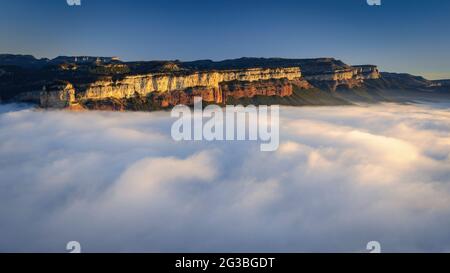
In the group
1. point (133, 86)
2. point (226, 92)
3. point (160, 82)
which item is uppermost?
point (160, 82)

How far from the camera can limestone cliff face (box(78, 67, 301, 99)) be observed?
129375 millimetres

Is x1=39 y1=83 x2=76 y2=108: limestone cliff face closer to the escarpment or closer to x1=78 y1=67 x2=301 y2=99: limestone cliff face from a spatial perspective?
the escarpment

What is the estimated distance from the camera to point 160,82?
495 feet

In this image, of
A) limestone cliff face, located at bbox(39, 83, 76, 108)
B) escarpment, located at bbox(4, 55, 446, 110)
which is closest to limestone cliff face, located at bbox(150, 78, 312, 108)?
escarpment, located at bbox(4, 55, 446, 110)

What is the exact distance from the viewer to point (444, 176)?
92.3 metres

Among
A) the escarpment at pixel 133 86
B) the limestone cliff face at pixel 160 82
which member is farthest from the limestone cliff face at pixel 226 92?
the limestone cliff face at pixel 160 82

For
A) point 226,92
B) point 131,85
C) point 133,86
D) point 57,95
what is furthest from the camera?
point 226,92

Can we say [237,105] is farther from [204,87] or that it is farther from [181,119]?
[181,119]

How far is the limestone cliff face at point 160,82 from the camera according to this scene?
129 m

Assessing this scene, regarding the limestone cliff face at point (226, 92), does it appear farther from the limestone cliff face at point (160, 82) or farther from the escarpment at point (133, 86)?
the limestone cliff face at point (160, 82)

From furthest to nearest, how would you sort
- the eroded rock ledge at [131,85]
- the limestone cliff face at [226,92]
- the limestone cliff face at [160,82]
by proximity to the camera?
the limestone cliff face at [226,92] < the limestone cliff face at [160,82] < the eroded rock ledge at [131,85]

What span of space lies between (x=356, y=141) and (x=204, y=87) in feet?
215

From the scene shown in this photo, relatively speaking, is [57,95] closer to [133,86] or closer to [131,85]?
[131,85]

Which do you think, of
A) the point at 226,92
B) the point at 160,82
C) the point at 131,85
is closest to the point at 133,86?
the point at 131,85
